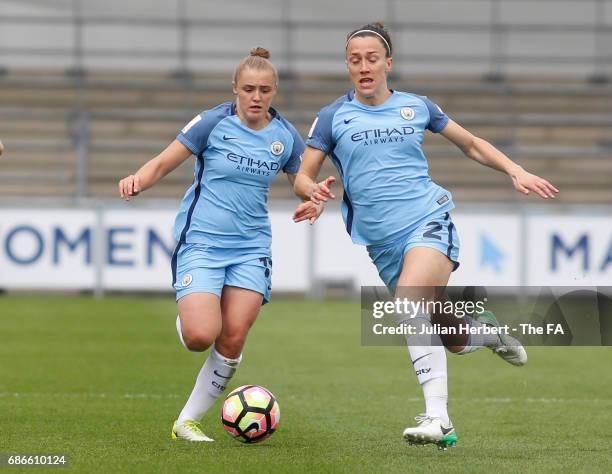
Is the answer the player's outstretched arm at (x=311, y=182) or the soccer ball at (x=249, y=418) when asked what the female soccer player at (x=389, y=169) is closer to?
the player's outstretched arm at (x=311, y=182)

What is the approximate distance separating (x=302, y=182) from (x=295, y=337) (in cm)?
788

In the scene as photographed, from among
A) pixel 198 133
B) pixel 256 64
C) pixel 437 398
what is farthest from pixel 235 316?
pixel 256 64

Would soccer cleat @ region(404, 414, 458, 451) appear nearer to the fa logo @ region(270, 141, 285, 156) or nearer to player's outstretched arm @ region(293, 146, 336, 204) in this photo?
player's outstretched arm @ region(293, 146, 336, 204)

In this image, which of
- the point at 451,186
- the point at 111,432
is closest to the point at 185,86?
the point at 451,186

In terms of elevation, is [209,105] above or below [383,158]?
below

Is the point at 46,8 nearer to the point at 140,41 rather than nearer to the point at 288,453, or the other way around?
the point at 140,41

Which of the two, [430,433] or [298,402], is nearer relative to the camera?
[430,433]

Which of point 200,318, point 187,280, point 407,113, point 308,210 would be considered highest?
point 407,113

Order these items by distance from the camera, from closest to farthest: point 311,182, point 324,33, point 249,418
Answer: point 311,182 < point 249,418 < point 324,33

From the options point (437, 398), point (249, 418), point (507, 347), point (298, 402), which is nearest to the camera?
point (437, 398)

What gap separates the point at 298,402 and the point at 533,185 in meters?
3.13

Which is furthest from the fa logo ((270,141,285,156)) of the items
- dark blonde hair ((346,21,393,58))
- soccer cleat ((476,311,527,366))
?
soccer cleat ((476,311,527,366))

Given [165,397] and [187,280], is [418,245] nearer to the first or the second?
[187,280]

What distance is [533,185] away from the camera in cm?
722
